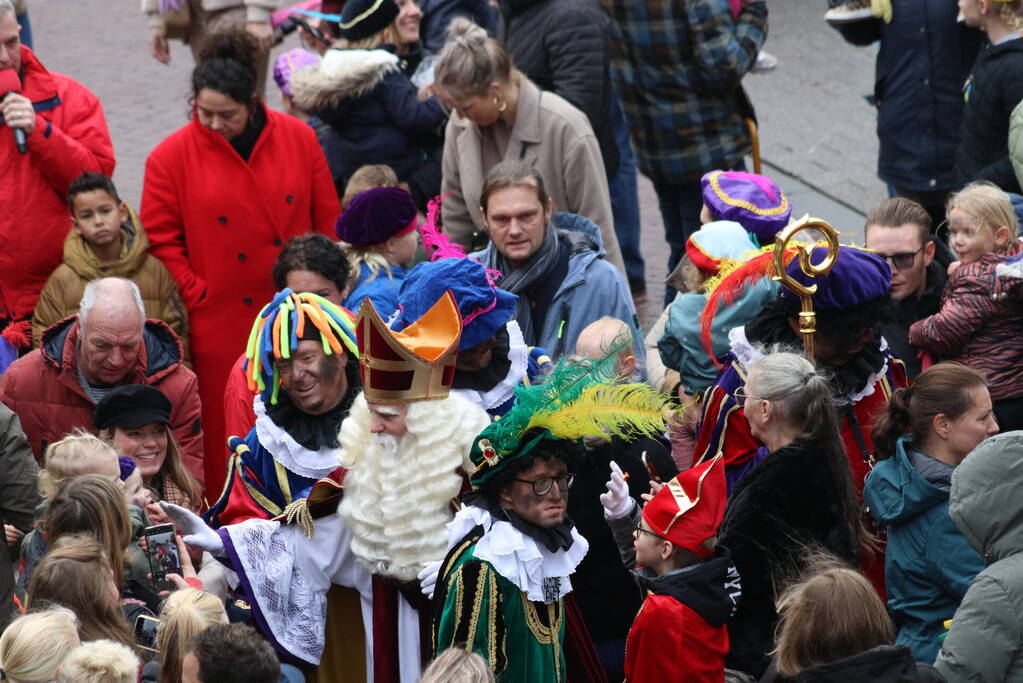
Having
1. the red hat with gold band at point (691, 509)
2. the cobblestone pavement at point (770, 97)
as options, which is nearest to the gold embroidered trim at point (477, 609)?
the red hat with gold band at point (691, 509)

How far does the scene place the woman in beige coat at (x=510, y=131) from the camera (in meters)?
7.30

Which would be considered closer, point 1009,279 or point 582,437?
point 582,437

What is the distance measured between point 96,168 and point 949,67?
4.68 metres

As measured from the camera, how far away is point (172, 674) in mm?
4246

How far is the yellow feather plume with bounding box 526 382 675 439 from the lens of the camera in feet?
14.8

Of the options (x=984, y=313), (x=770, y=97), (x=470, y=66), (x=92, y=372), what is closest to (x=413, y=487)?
(x=92, y=372)

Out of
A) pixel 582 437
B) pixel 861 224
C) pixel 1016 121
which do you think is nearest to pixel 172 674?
pixel 582 437

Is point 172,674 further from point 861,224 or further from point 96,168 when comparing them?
point 861,224

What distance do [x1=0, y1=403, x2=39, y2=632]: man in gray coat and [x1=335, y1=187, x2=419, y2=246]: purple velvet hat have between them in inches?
79.4

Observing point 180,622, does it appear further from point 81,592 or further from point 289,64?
point 289,64

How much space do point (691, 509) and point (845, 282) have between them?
4.18ft

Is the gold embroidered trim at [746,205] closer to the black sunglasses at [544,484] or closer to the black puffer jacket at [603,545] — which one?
the black puffer jacket at [603,545]

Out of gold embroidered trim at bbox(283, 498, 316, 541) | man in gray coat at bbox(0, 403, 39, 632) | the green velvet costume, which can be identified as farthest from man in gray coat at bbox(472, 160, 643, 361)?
man in gray coat at bbox(0, 403, 39, 632)

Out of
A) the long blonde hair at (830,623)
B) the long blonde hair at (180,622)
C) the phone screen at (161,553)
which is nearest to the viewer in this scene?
the long blonde hair at (830,623)
